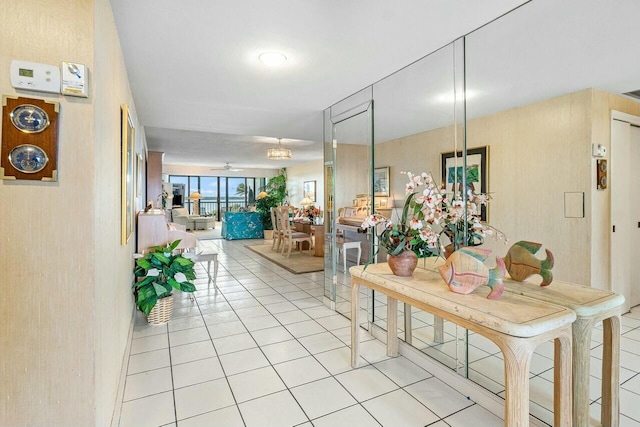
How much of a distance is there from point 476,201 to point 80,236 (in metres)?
2.11

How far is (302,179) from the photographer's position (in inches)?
472

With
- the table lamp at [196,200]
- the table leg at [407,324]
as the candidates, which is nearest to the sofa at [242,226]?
the table lamp at [196,200]

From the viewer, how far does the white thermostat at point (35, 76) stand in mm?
1169

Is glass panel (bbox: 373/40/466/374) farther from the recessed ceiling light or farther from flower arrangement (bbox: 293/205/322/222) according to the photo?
flower arrangement (bbox: 293/205/322/222)

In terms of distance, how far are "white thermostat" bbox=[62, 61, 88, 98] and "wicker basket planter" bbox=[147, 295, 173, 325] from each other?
239cm

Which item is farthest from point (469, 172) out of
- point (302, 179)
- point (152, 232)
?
point (302, 179)

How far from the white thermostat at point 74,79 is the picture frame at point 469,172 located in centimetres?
207

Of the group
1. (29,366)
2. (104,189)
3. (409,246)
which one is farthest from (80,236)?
(409,246)

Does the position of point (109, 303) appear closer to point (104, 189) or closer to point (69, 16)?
point (104, 189)

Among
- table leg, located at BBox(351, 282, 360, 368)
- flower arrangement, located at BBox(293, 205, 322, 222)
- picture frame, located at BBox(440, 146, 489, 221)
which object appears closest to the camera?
picture frame, located at BBox(440, 146, 489, 221)

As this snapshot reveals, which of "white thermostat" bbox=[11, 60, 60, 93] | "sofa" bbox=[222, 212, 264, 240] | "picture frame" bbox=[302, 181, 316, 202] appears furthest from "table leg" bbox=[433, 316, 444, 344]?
"picture frame" bbox=[302, 181, 316, 202]

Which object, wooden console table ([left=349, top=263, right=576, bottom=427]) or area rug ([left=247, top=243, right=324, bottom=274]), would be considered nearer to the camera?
wooden console table ([left=349, top=263, right=576, bottom=427])

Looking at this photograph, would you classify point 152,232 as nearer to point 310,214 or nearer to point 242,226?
point 310,214

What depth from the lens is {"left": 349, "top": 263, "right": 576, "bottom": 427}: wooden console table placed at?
1.27 metres
